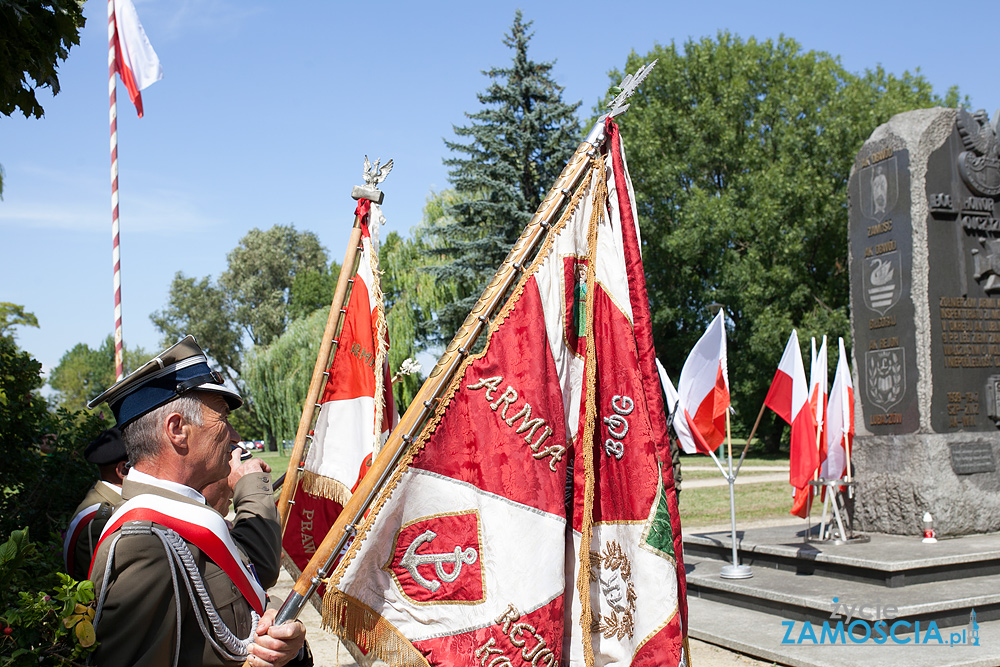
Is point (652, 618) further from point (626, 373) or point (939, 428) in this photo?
point (939, 428)

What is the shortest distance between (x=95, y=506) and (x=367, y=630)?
54.9 inches

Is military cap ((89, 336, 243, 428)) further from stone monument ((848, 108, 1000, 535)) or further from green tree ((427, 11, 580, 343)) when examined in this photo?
green tree ((427, 11, 580, 343))

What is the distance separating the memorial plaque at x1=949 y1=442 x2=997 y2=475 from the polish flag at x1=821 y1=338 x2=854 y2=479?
3.84 ft

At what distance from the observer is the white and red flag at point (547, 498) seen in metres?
2.39

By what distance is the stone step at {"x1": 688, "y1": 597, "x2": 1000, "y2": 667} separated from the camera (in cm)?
557

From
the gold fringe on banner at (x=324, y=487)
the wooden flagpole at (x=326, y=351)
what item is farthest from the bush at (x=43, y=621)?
the gold fringe on banner at (x=324, y=487)

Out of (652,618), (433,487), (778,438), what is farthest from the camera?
(778,438)

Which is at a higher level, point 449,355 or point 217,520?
point 449,355

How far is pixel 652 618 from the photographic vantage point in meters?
2.66

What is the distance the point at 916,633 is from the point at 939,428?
126 inches

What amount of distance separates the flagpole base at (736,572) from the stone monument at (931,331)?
2031 mm

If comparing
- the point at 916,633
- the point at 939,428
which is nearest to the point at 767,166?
the point at 939,428

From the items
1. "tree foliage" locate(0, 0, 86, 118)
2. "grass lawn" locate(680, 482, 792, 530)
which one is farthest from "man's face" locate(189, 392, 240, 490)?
"grass lawn" locate(680, 482, 792, 530)

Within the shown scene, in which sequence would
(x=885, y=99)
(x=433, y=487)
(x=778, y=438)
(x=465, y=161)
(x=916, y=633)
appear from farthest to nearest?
(x=778, y=438) < (x=885, y=99) < (x=465, y=161) < (x=916, y=633) < (x=433, y=487)
